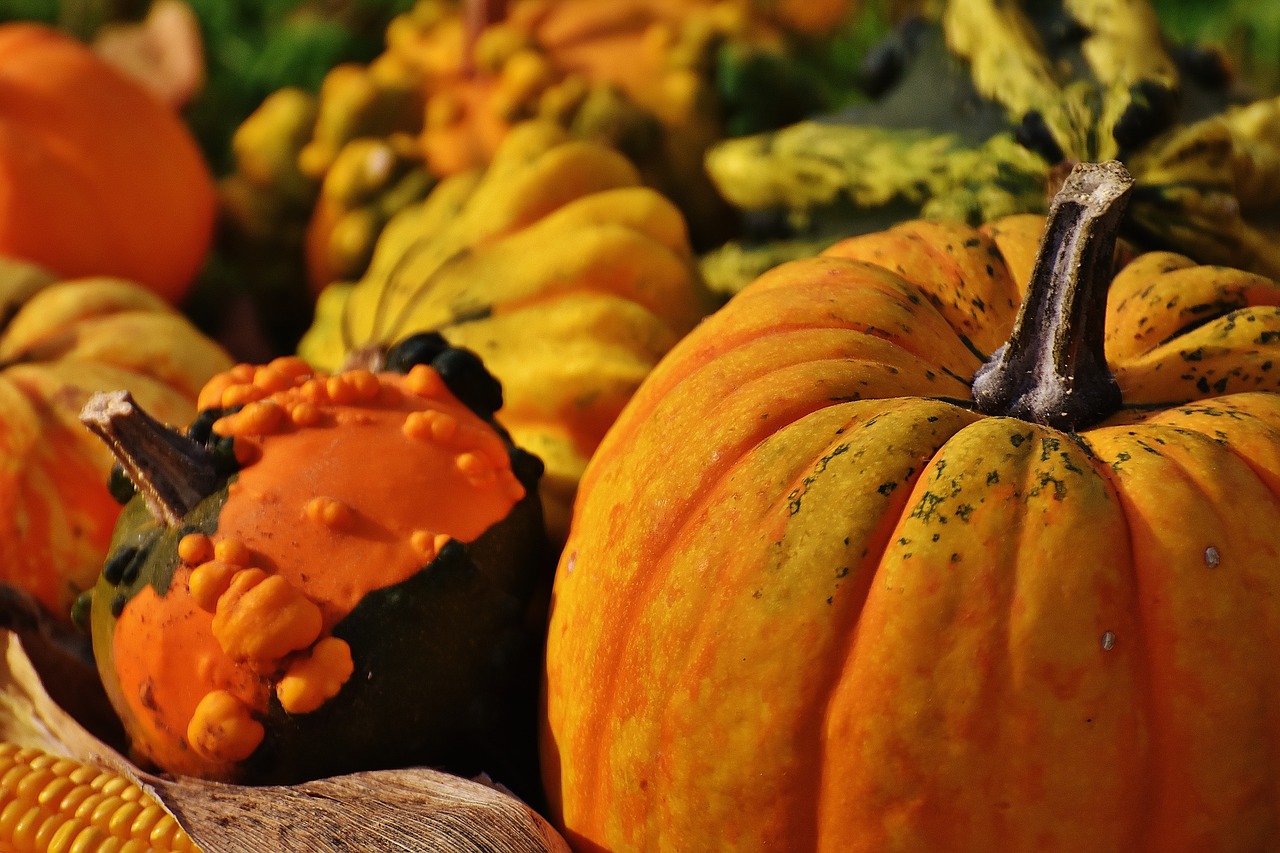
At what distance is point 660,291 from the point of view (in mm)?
1929

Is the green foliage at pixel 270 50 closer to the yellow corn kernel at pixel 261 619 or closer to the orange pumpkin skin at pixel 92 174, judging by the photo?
the orange pumpkin skin at pixel 92 174

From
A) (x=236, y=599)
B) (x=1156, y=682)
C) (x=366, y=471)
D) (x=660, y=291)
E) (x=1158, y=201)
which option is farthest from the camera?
(x=660, y=291)

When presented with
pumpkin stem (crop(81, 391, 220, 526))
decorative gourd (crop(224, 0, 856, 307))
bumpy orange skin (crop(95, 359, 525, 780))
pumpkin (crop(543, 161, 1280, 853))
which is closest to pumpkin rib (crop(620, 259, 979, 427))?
pumpkin (crop(543, 161, 1280, 853))

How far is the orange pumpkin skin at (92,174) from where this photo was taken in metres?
2.28

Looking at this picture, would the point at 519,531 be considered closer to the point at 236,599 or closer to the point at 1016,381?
the point at 236,599

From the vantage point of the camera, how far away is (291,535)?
125 centimetres

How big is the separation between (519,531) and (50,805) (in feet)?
2.07

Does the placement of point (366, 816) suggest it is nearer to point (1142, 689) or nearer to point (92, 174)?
point (1142, 689)

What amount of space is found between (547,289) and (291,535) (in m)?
0.76

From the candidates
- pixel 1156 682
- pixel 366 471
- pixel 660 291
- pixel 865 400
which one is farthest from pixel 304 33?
pixel 1156 682

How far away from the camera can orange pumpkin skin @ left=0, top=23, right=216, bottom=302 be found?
89.9 inches

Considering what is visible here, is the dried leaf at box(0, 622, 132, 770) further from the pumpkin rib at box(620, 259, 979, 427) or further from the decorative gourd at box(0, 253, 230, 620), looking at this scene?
the pumpkin rib at box(620, 259, 979, 427)

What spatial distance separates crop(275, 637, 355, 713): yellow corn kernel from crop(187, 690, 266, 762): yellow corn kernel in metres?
0.04

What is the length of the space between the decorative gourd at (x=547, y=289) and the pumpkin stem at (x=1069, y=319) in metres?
0.69
